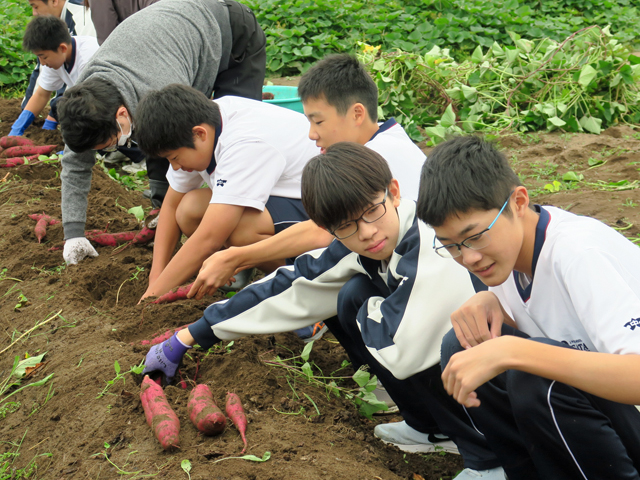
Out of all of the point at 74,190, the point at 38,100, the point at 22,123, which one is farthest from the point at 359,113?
the point at 22,123

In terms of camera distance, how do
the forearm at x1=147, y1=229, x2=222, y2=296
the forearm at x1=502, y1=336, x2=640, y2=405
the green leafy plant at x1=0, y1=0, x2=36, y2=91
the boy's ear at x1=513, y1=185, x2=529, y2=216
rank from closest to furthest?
1. the forearm at x1=502, y1=336, x2=640, y2=405
2. the boy's ear at x1=513, y1=185, x2=529, y2=216
3. the forearm at x1=147, y1=229, x2=222, y2=296
4. the green leafy plant at x1=0, y1=0, x2=36, y2=91

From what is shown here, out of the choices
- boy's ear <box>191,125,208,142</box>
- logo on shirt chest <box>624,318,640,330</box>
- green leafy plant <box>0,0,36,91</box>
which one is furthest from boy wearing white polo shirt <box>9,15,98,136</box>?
logo on shirt chest <box>624,318,640,330</box>

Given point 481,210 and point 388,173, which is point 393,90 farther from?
point 481,210

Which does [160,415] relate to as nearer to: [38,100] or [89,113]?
[89,113]

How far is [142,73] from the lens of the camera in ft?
10.1

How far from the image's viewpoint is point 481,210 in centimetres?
139

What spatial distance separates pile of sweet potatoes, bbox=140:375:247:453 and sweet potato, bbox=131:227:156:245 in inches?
65.7

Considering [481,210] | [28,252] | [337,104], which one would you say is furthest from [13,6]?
[481,210]

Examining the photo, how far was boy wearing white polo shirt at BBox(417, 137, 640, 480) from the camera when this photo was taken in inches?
48.8

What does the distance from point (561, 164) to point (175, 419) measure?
3.48 meters

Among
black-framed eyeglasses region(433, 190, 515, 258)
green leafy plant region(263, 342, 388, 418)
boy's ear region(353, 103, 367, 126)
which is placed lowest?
green leafy plant region(263, 342, 388, 418)

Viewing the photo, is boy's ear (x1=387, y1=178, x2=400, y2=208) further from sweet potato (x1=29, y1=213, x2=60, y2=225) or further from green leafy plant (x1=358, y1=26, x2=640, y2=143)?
green leafy plant (x1=358, y1=26, x2=640, y2=143)

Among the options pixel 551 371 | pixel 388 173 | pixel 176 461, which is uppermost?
pixel 388 173

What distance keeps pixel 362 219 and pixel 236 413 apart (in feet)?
2.32
